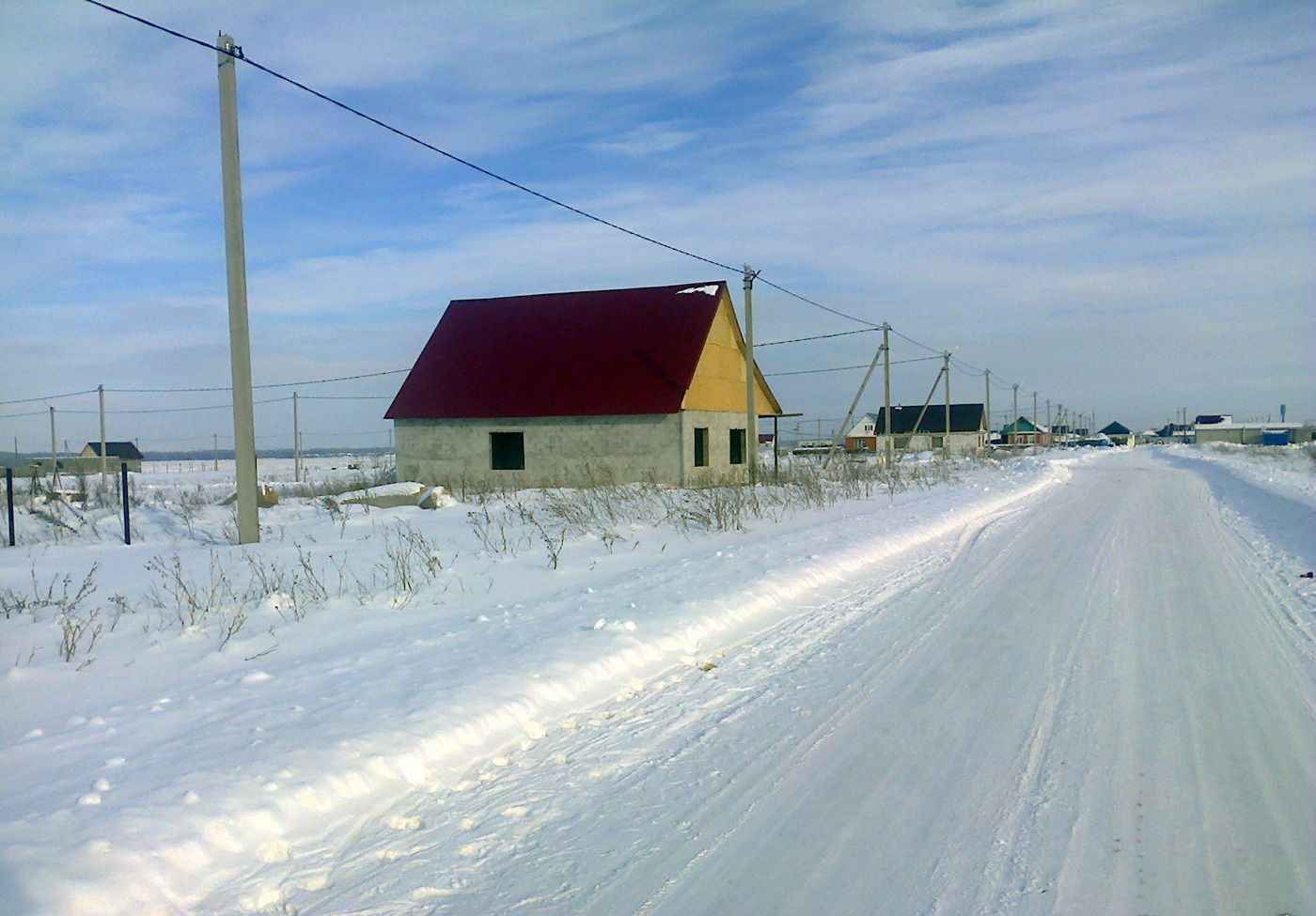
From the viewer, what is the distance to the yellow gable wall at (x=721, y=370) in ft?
85.0

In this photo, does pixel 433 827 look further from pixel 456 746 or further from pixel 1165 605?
pixel 1165 605

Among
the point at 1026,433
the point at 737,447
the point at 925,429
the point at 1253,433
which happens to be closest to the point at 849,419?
the point at 737,447

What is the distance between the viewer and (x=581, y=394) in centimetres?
2578

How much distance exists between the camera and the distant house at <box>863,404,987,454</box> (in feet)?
312

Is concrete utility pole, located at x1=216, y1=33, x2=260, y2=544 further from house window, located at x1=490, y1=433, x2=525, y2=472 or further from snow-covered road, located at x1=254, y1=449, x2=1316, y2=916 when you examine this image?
house window, located at x1=490, y1=433, x2=525, y2=472

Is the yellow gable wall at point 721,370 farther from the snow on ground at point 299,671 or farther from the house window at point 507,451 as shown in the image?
the snow on ground at point 299,671

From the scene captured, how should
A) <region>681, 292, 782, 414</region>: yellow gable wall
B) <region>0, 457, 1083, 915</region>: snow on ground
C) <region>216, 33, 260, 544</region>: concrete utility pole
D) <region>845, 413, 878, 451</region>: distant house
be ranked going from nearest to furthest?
<region>0, 457, 1083, 915</region>: snow on ground < <region>216, 33, 260, 544</region>: concrete utility pole < <region>681, 292, 782, 414</region>: yellow gable wall < <region>845, 413, 878, 451</region>: distant house

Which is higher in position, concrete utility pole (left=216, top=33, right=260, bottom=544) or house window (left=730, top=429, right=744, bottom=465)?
concrete utility pole (left=216, top=33, right=260, bottom=544)

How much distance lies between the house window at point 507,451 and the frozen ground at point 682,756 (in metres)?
17.7

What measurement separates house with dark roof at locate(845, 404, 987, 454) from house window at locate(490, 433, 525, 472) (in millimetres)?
66211

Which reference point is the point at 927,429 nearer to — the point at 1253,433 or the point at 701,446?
the point at 1253,433

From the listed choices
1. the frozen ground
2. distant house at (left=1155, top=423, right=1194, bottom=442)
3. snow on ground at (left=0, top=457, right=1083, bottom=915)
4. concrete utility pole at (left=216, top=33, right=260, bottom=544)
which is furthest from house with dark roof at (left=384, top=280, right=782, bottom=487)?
distant house at (left=1155, top=423, right=1194, bottom=442)

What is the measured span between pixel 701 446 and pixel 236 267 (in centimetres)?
1705

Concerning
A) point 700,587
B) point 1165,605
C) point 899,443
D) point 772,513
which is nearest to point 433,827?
point 700,587
